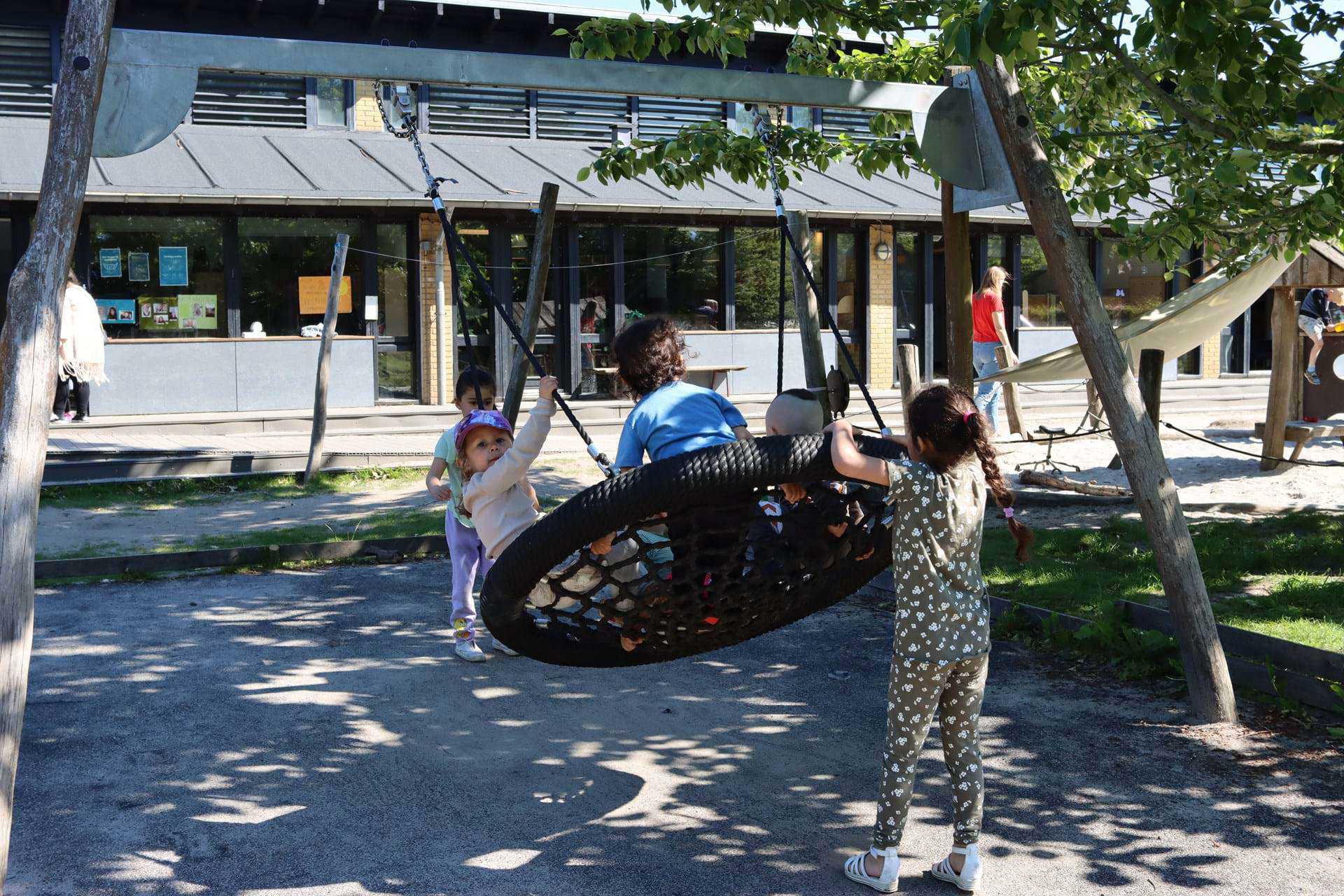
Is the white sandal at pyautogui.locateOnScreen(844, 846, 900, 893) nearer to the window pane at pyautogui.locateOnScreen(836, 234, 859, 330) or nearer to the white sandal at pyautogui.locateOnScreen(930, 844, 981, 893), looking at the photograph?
the white sandal at pyautogui.locateOnScreen(930, 844, 981, 893)

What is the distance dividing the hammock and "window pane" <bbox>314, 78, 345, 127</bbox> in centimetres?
1190

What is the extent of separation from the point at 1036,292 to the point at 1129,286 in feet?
7.61

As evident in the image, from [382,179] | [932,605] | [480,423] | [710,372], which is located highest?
[382,179]

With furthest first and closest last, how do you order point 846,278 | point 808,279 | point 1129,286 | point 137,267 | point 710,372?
point 1129,286 → point 846,278 → point 710,372 → point 137,267 → point 808,279

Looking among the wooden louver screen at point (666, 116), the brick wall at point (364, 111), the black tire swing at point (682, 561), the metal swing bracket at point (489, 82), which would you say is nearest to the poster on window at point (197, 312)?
the brick wall at point (364, 111)

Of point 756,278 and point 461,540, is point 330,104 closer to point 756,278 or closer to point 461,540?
point 756,278

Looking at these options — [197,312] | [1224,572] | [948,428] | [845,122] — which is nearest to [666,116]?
[845,122]

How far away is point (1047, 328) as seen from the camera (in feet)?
74.0

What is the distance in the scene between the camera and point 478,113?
19734 mm

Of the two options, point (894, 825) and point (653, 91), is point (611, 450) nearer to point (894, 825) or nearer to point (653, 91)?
point (653, 91)

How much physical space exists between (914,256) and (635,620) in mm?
18568

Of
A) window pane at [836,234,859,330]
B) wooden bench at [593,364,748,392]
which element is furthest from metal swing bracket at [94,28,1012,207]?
window pane at [836,234,859,330]

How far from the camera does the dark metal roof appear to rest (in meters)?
15.8

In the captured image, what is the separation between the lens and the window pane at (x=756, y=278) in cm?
2012
